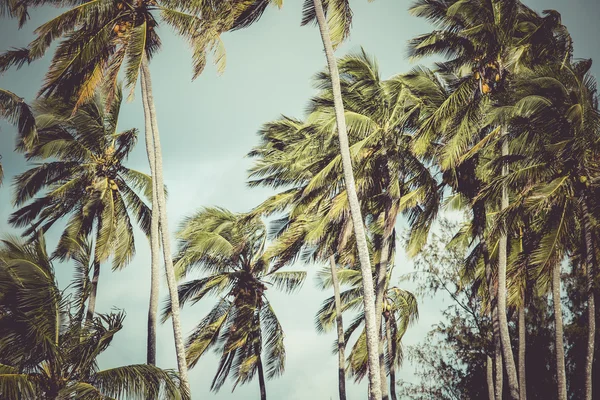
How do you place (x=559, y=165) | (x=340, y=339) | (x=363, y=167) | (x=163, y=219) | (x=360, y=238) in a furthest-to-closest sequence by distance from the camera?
(x=340, y=339), (x=363, y=167), (x=559, y=165), (x=163, y=219), (x=360, y=238)

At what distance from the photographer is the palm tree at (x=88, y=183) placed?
18250 mm

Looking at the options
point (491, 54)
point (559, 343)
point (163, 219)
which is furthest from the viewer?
point (491, 54)

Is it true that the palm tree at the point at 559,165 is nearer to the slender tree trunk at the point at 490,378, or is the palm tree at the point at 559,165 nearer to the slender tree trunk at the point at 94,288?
the slender tree trunk at the point at 490,378

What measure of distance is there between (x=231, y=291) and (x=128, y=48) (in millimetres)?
10399

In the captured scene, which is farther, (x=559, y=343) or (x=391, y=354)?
(x=391, y=354)

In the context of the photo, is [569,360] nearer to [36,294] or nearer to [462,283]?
[462,283]

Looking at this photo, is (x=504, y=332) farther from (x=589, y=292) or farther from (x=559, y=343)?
(x=589, y=292)

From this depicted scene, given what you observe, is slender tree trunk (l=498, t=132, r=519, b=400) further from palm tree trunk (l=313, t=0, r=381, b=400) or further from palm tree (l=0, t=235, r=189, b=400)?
palm tree (l=0, t=235, r=189, b=400)

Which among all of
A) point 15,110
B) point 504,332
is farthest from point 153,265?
point 504,332

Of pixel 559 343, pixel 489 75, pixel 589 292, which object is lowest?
pixel 559 343

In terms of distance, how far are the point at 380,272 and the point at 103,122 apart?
10.4 meters

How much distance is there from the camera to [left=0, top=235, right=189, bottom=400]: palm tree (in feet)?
33.9

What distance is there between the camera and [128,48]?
1352cm

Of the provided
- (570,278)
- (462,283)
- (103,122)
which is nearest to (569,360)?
(570,278)
